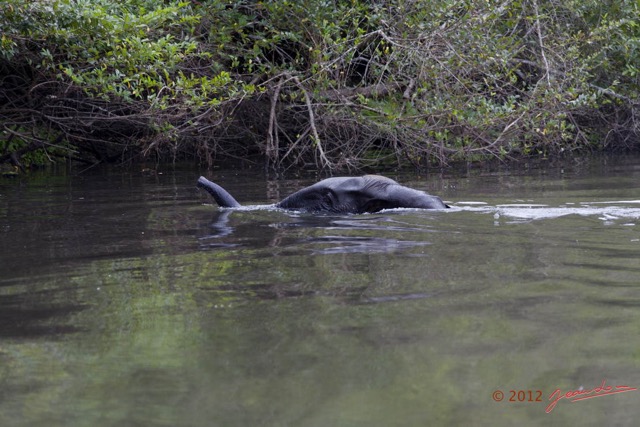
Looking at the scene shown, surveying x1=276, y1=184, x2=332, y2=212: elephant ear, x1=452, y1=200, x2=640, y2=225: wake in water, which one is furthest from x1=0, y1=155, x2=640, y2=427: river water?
x1=276, y1=184, x2=332, y2=212: elephant ear

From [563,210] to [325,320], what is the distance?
4.39 metres

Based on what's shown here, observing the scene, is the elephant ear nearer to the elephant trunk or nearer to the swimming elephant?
the swimming elephant

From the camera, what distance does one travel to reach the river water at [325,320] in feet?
9.55

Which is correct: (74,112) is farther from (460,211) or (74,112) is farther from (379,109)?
(460,211)

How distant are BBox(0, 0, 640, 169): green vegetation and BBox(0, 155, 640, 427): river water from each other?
16.5ft

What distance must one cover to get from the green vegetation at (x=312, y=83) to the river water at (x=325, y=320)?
502 cm

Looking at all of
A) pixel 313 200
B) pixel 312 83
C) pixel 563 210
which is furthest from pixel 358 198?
pixel 312 83

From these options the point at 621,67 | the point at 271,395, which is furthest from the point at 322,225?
the point at 621,67

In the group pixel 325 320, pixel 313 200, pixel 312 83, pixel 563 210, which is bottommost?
pixel 325 320

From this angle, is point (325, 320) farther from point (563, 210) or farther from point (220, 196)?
point (220, 196)

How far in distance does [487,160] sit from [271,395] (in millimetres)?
13339

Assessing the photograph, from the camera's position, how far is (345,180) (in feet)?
27.0

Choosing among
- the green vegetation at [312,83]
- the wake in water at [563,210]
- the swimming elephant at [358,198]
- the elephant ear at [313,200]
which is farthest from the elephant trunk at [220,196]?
the green vegetation at [312,83]

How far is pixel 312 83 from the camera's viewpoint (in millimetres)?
14109
